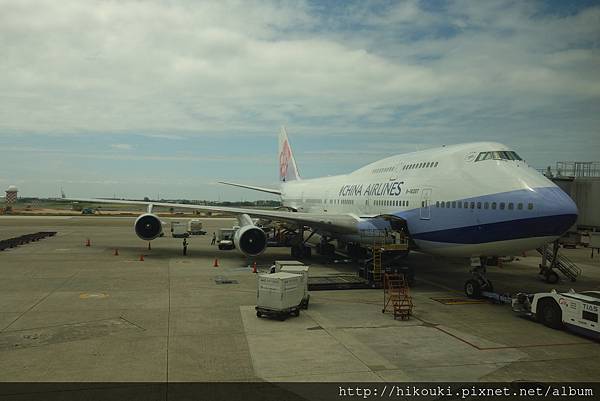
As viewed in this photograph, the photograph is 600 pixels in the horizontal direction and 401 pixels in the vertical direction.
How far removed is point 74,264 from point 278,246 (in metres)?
14.6

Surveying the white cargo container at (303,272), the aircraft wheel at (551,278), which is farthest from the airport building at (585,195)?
the white cargo container at (303,272)

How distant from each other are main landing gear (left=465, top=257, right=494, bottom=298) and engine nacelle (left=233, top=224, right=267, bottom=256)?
33.8 feet

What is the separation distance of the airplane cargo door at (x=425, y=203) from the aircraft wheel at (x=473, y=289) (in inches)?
118

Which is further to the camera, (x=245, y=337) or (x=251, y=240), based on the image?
(x=251, y=240)

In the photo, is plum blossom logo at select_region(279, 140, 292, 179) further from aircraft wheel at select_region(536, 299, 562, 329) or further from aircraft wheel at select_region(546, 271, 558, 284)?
aircraft wheel at select_region(536, 299, 562, 329)

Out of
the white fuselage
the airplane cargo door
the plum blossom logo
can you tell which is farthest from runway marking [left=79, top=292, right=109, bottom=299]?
the plum blossom logo

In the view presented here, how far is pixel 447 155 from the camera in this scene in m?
18.9

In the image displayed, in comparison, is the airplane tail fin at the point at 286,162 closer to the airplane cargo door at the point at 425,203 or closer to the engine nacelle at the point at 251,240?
the engine nacelle at the point at 251,240

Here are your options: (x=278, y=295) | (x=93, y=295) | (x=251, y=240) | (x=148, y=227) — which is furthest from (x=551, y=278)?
(x=148, y=227)

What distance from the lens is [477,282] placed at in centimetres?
1727

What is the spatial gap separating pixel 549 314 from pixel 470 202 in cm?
448

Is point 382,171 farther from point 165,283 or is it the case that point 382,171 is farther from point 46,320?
point 46,320

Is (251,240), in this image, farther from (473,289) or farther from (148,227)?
(473,289)

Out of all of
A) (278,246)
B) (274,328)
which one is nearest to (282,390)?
(274,328)
